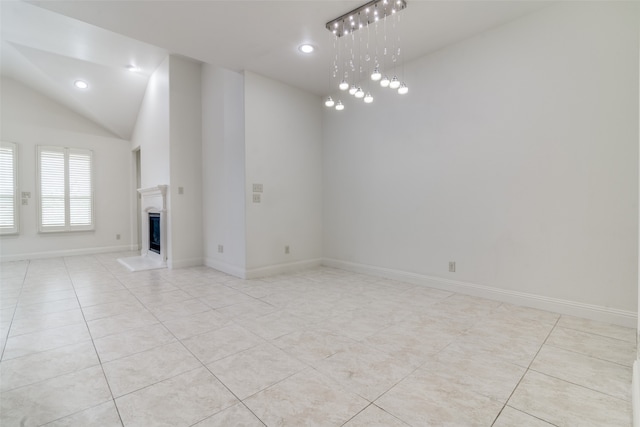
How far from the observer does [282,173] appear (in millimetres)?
4465

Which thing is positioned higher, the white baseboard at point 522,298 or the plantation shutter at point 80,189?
the plantation shutter at point 80,189

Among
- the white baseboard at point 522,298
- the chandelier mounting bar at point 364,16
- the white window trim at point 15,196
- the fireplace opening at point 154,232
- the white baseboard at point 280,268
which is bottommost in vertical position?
the white baseboard at point 522,298

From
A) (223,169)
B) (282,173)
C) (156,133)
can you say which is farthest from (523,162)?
(156,133)

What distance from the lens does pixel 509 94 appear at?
2965mm

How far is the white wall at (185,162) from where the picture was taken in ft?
15.8

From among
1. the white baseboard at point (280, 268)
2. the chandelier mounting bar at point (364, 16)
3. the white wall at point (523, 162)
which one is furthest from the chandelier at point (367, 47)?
the white baseboard at point (280, 268)

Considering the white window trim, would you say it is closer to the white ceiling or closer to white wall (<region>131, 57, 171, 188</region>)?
the white ceiling

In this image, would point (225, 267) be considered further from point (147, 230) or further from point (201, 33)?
point (201, 33)

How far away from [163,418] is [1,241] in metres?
6.61

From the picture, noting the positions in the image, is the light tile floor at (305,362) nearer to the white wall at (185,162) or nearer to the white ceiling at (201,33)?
the white wall at (185,162)

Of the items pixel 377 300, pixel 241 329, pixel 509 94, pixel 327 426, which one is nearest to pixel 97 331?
pixel 241 329

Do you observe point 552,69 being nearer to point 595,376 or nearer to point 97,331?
point 595,376

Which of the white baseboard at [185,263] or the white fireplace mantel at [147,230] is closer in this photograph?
the white baseboard at [185,263]

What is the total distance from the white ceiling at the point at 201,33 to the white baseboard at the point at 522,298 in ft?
9.10
